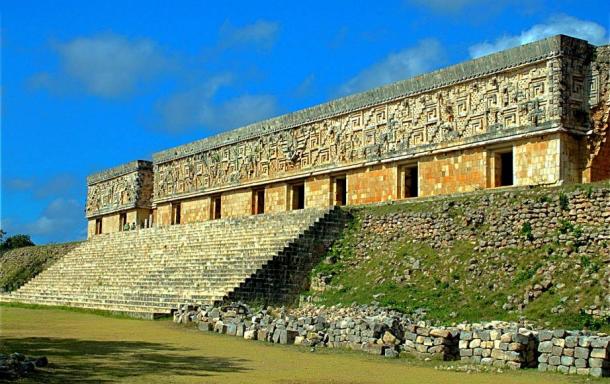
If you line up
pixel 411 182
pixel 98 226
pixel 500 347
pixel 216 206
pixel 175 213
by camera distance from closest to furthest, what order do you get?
1. pixel 500 347
2. pixel 411 182
3. pixel 216 206
4. pixel 175 213
5. pixel 98 226

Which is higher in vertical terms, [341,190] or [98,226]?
[341,190]

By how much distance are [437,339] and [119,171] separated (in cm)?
3133

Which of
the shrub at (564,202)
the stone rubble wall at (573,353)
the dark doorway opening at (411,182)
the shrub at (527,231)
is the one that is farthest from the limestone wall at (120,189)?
the stone rubble wall at (573,353)

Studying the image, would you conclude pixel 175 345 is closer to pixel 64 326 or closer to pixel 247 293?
pixel 64 326

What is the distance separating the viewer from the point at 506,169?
19.1 m

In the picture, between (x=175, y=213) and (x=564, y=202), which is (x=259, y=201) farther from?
(x=564, y=202)

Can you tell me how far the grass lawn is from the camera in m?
8.01

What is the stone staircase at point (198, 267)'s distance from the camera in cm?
1703

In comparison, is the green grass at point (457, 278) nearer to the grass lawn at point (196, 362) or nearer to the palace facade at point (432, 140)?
the palace facade at point (432, 140)

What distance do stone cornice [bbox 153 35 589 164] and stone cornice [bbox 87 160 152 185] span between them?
26.5 feet

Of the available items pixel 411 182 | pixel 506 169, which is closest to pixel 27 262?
pixel 411 182

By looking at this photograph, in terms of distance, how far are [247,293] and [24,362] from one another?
29.2 ft

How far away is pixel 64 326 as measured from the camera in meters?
14.2

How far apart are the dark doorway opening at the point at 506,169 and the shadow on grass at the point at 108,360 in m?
11.0
